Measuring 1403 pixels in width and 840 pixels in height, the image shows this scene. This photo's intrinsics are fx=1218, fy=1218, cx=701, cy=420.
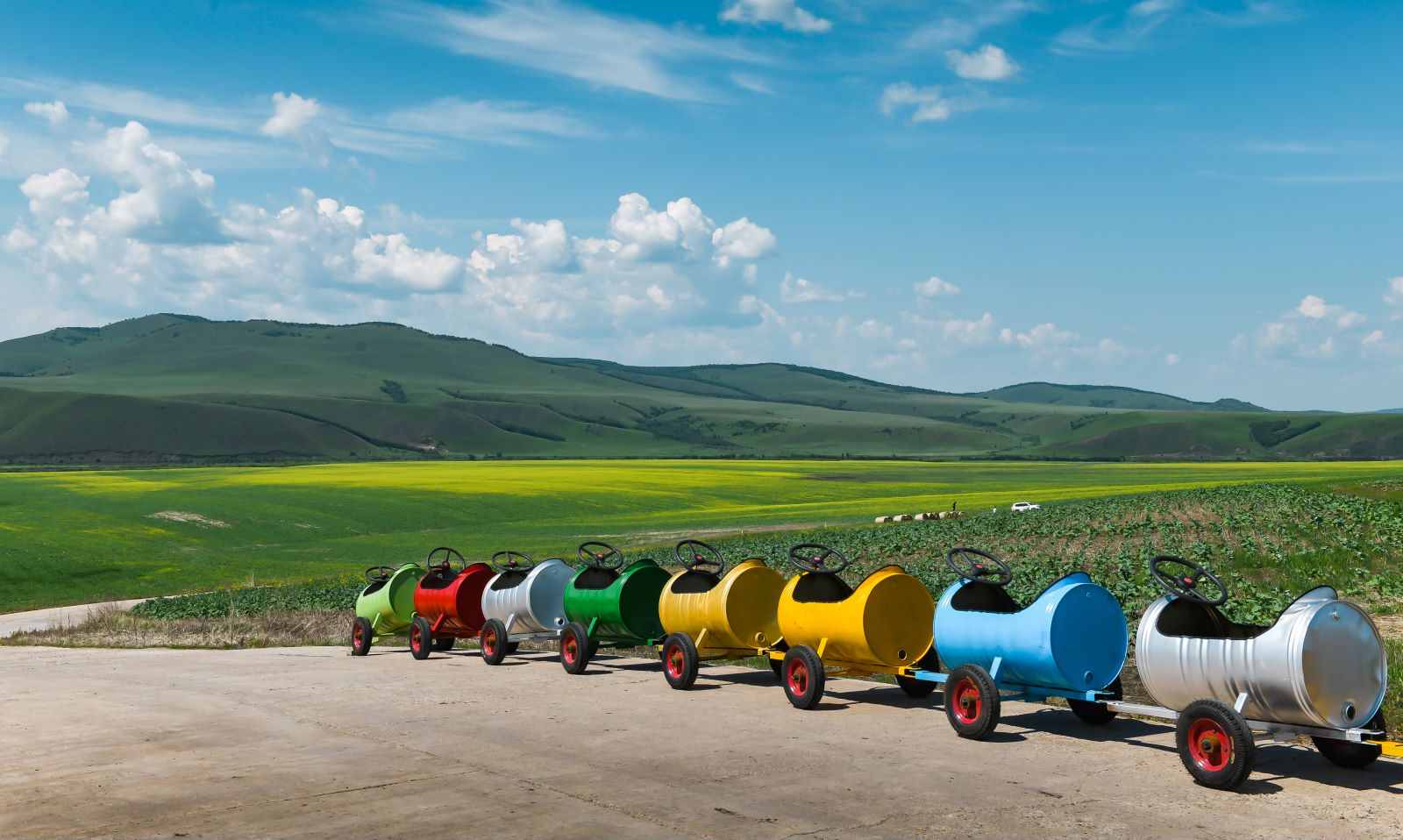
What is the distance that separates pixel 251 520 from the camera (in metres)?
74.5

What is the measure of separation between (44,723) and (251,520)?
2354 inches

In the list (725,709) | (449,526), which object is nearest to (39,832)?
(725,709)

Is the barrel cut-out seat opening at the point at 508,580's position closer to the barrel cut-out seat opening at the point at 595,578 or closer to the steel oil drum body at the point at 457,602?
the steel oil drum body at the point at 457,602

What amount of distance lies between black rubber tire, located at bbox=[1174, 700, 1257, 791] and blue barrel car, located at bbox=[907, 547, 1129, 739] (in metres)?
2.07

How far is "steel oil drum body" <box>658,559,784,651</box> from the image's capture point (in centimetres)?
2022

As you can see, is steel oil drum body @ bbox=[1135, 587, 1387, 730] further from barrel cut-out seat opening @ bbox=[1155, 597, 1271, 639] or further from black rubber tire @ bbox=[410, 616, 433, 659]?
black rubber tire @ bbox=[410, 616, 433, 659]

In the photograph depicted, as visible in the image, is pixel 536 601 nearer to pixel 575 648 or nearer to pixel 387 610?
pixel 575 648

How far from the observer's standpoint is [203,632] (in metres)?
35.2

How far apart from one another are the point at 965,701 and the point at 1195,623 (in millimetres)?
3014

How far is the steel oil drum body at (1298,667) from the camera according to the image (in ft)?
40.3

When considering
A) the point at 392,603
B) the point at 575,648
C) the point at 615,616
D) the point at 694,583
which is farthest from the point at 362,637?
the point at 694,583

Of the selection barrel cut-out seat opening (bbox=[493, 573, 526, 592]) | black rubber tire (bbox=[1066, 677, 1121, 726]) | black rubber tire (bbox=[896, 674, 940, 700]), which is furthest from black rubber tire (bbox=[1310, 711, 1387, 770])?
barrel cut-out seat opening (bbox=[493, 573, 526, 592])

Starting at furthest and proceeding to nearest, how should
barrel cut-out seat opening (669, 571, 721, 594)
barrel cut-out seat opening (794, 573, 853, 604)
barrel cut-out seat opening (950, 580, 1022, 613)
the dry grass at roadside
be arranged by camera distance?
the dry grass at roadside
barrel cut-out seat opening (669, 571, 721, 594)
barrel cut-out seat opening (794, 573, 853, 604)
barrel cut-out seat opening (950, 580, 1022, 613)

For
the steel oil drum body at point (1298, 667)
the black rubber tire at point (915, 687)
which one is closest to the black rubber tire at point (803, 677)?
the black rubber tire at point (915, 687)
